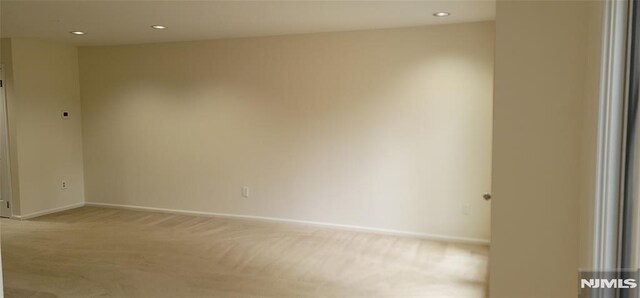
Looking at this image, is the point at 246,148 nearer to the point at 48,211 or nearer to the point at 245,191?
the point at 245,191

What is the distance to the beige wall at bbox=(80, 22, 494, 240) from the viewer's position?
454cm

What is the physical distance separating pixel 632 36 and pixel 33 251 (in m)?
4.98

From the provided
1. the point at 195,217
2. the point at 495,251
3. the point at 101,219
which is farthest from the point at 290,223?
the point at 495,251

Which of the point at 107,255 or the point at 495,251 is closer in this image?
the point at 495,251

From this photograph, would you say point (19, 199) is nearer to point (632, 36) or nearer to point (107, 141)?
point (107, 141)

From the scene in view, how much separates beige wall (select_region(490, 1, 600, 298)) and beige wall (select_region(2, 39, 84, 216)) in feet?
19.9

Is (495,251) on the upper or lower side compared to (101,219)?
upper

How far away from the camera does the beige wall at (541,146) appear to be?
1.25m

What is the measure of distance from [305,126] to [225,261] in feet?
6.14

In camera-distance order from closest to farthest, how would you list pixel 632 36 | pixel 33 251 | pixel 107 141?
1. pixel 632 36
2. pixel 33 251
3. pixel 107 141

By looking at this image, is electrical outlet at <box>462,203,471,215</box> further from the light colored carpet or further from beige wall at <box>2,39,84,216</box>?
beige wall at <box>2,39,84,216</box>

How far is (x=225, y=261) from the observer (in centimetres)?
400

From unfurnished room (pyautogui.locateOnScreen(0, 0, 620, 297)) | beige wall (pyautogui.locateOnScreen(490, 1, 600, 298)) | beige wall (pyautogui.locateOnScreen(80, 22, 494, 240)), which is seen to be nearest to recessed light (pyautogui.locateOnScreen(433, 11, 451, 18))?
unfurnished room (pyautogui.locateOnScreen(0, 0, 620, 297))

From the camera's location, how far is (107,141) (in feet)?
20.6
